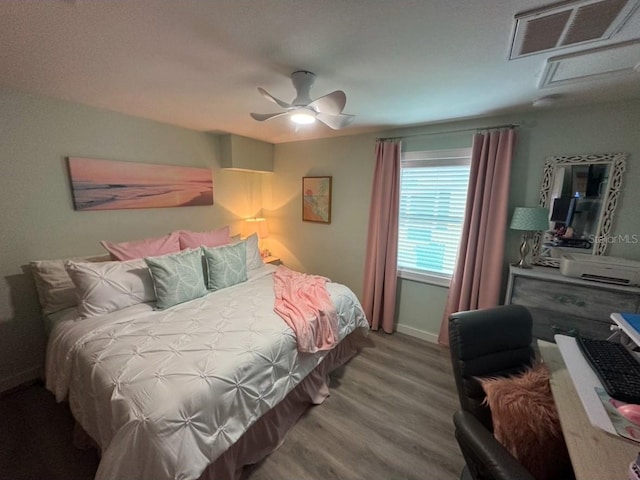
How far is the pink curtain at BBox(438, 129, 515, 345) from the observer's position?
2.20m

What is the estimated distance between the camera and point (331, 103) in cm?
144

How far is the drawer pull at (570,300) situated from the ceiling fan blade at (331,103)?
2.10 m

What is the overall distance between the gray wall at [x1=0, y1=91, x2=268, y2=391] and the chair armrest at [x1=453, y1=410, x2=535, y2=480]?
3.02m

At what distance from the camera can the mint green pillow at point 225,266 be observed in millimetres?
2322

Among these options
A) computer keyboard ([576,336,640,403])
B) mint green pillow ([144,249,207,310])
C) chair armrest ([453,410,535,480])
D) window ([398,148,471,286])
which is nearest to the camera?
chair armrest ([453,410,535,480])

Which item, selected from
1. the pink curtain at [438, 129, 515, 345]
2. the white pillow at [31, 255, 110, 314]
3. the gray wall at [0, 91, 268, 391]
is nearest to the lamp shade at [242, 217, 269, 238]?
the gray wall at [0, 91, 268, 391]

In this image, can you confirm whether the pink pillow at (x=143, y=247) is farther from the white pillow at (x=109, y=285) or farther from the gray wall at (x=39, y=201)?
the gray wall at (x=39, y=201)

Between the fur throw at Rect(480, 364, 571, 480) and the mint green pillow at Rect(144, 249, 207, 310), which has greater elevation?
the mint green pillow at Rect(144, 249, 207, 310)

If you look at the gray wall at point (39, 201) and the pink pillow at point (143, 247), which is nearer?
the gray wall at point (39, 201)

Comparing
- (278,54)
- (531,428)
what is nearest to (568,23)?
(278,54)

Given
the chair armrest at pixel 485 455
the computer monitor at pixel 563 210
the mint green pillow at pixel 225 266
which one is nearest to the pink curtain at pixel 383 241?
the computer monitor at pixel 563 210

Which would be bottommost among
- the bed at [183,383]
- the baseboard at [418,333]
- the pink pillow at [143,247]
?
the baseboard at [418,333]

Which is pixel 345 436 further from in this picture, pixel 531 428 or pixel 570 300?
pixel 570 300

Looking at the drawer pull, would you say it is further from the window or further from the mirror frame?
the window
